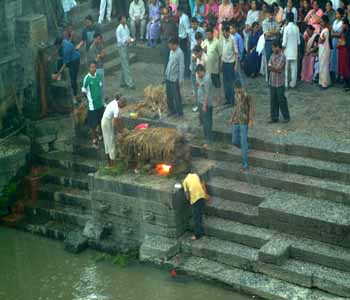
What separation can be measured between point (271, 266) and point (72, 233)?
3.81 m

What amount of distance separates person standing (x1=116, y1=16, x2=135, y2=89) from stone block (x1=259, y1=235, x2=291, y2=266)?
634 cm

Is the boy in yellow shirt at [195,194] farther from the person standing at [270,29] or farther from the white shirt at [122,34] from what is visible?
the white shirt at [122,34]

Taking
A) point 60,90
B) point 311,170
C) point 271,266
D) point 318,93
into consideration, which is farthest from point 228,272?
point 60,90

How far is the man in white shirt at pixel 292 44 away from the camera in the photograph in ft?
56.6

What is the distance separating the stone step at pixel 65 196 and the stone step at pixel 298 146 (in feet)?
9.13

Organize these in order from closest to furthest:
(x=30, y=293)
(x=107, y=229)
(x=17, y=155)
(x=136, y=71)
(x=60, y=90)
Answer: (x=30, y=293)
(x=107, y=229)
(x=17, y=155)
(x=60, y=90)
(x=136, y=71)

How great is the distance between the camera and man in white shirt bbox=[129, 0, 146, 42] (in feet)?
66.3

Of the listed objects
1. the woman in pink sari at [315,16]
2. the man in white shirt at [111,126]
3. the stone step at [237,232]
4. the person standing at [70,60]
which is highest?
the woman in pink sari at [315,16]

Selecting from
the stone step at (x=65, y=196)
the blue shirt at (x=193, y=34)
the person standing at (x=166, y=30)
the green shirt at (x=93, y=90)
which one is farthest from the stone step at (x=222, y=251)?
the person standing at (x=166, y=30)

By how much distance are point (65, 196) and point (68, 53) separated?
335cm

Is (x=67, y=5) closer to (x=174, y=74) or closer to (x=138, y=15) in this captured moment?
(x=138, y=15)

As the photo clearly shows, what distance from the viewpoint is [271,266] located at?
1317 cm

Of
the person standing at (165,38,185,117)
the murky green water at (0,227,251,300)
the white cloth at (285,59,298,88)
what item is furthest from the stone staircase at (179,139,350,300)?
the white cloth at (285,59,298,88)

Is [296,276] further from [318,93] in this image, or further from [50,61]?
[50,61]
